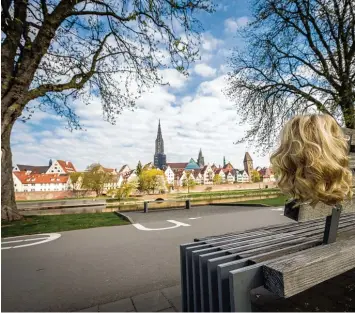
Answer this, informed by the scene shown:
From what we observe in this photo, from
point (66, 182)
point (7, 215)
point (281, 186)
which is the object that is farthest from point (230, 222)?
point (66, 182)

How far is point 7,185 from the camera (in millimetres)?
9820

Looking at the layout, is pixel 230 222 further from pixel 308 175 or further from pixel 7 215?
pixel 7 215

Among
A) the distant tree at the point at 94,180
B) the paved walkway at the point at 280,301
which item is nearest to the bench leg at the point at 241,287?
the paved walkway at the point at 280,301

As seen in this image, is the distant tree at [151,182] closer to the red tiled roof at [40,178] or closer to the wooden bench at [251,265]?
the red tiled roof at [40,178]

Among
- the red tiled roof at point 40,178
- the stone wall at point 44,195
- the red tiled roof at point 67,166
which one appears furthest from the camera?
the red tiled roof at point 67,166

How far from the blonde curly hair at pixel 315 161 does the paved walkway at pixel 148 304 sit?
5.80ft

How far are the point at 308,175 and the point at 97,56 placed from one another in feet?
38.5

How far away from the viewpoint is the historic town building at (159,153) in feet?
516

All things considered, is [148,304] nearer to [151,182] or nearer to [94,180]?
[151,182]

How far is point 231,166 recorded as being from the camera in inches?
5551

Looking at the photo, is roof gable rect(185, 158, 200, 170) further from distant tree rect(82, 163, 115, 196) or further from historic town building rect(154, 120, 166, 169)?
distant tree rect(82, 163, 115, 196)

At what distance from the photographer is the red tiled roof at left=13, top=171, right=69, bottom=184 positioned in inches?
3349

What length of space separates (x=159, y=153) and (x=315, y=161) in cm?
16066

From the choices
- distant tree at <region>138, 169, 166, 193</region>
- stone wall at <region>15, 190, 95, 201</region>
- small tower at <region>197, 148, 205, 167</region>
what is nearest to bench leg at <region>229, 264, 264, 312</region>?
distant tree at <region>138, 169, 166, 193</region>
